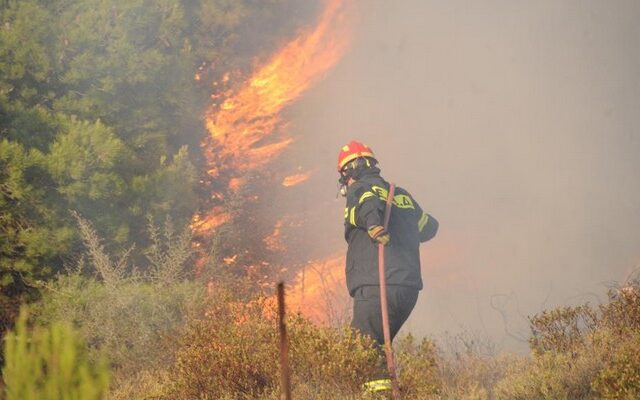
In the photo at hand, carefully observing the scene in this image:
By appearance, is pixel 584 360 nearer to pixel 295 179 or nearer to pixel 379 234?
pixel 379 234

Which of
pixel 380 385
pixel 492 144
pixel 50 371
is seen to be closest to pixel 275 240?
pixel 492 144

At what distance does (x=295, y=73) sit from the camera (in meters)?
15.7

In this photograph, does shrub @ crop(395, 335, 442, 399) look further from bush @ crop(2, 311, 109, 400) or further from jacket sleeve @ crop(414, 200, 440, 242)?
bush @ crop(2, 311, 109, 400)

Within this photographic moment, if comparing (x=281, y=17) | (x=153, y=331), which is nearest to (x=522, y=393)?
(x=153, y=331)

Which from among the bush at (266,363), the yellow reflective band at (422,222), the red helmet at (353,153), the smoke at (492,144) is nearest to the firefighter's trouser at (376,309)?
the bush at (266,363)

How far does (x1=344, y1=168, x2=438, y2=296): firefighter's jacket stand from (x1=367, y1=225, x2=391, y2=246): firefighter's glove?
35 millimetres

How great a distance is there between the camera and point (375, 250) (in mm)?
5535

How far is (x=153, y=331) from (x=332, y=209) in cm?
829

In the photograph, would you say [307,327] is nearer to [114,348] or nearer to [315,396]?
[315,396]

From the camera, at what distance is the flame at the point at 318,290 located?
12344 mm

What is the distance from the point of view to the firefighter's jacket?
539 cm

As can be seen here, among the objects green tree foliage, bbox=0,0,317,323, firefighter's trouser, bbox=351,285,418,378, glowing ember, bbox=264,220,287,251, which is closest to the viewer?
firefighter's trouser, bbox=351,285,418,378

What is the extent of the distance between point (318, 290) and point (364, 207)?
7880mm

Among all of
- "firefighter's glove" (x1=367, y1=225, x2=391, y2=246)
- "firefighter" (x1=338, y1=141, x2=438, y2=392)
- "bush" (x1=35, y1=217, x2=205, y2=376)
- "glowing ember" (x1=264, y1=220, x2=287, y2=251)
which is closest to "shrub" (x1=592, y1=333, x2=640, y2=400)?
"firefighter" (x1=338, y1=141, x2=438, y2=392)
